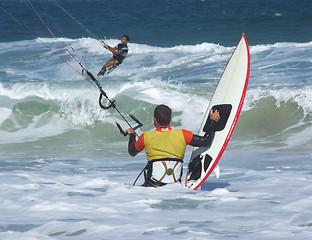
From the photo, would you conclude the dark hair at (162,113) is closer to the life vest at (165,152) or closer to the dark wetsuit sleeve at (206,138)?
the life vest at (165,152)

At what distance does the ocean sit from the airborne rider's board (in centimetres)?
22

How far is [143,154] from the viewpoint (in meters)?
7.82

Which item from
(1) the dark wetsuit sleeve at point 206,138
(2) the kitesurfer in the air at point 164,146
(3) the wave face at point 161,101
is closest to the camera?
(2) the kitesurfer in the air at point 164,146

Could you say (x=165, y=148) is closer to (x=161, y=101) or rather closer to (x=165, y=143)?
(x=165, y=143)

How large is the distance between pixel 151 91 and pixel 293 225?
7.86 metres

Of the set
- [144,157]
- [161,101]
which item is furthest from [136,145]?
[161,101]

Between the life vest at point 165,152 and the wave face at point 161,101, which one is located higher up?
the wave face at point 161,101

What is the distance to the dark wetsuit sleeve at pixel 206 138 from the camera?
14.7ft

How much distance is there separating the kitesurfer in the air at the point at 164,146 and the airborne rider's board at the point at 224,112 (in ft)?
0.74

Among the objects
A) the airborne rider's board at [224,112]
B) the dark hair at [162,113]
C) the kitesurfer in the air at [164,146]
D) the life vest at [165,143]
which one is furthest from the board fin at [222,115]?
the dark hair at [162,113]

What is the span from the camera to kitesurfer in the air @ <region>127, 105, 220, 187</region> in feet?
14.3

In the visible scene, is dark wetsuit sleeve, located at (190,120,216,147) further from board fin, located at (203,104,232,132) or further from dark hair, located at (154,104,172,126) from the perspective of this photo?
dark hair, located at (154,104,172,126)

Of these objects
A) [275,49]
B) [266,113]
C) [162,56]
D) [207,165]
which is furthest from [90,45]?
[207,165]

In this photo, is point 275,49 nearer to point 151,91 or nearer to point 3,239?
point 151,91
